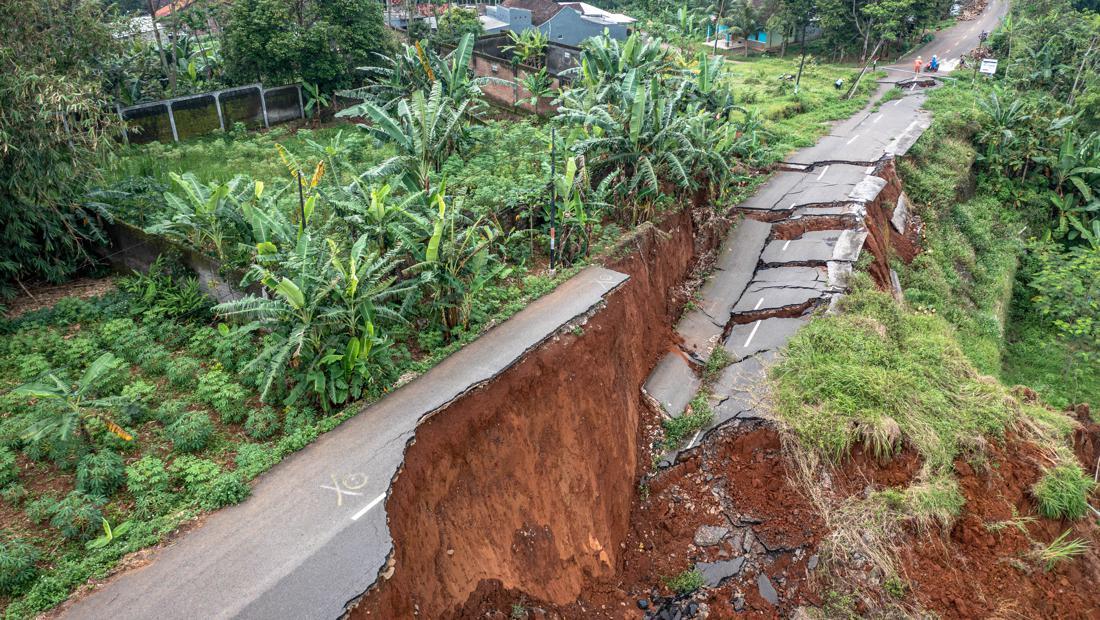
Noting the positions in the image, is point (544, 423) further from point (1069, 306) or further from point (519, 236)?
point (1069, 306)

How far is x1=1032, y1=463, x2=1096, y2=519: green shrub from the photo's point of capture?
962 centimetres

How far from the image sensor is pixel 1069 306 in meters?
17.0

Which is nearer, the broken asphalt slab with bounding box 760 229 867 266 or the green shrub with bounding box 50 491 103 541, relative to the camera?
the green shrub with bounding box 50 491 103 541

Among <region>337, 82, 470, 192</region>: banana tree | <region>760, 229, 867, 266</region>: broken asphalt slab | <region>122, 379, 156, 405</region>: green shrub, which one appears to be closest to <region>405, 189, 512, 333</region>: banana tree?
<region>337, 82, 470, 192</region>: banana tree

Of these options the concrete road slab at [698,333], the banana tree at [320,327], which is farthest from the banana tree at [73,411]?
the concrete road slab at [698,333]

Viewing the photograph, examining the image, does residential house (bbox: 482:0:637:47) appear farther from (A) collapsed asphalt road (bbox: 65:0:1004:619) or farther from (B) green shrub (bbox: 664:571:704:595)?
(B) green shrub (bbox: 664:571:704:595)

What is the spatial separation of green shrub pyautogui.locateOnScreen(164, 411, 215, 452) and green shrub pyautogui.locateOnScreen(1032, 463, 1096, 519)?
11755mm

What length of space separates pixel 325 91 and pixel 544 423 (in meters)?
15.5

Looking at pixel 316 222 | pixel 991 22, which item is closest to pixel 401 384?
pixel 316 222

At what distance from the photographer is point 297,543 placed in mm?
6355

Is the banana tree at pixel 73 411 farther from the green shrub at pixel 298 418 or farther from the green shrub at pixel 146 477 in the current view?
the green shrub at pixel 298 418

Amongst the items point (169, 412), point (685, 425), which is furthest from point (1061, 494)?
point (169, 412)

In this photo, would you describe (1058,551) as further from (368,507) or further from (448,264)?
(448,264)

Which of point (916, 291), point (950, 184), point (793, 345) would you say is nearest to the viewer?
point (793, 345)
